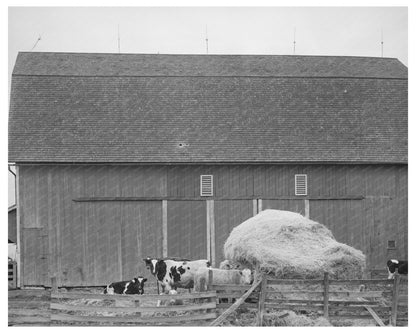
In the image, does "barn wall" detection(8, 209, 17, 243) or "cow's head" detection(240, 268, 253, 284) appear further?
"barn wall" detection(8, 209, 17, 243)

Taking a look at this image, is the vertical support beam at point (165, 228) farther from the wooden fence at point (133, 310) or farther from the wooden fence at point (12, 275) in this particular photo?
the wooden fence at point (133, 310)

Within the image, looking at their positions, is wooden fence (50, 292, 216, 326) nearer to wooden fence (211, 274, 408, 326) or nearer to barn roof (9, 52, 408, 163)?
wooden fence (211, 274, 408, 326)

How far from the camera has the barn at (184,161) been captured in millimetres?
24094

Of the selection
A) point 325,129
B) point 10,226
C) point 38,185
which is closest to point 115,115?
point 38,185

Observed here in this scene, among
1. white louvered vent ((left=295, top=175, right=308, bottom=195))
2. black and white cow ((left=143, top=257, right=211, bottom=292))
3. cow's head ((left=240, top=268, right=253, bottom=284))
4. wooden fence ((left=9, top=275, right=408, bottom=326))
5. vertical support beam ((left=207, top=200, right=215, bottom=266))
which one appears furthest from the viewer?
white louvered vent ((left=295, top=175, right=308, bottom=195))

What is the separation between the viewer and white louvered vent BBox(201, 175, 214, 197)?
81.0 ft

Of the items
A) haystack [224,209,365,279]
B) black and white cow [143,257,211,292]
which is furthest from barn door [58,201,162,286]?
haystack [224,209,365,279]

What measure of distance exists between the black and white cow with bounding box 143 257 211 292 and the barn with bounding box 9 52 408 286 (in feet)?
13.5

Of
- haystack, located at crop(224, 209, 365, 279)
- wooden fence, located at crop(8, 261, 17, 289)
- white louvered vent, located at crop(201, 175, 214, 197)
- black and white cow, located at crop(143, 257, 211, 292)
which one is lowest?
wooden fence, located at crop(8, 261, 17, 289)

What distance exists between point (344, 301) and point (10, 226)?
44.4ft

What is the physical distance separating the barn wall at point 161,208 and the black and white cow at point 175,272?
13.5ft

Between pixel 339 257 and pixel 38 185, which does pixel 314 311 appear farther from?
pixel 38 185

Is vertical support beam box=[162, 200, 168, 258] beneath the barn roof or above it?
beneath

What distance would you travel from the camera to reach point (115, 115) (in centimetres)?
2583
